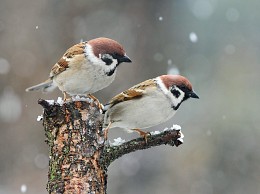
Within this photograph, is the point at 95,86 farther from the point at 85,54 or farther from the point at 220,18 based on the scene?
the point at 220,18

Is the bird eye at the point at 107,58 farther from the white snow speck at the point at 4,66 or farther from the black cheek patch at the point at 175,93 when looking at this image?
the white snow speck at the point at 4,66

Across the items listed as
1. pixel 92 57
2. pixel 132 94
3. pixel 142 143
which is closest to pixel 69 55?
pixel 92 57

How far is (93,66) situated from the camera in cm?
395

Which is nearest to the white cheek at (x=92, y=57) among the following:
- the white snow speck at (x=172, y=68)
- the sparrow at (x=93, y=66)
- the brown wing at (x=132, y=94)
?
the sparrow at (x=93, y=66)

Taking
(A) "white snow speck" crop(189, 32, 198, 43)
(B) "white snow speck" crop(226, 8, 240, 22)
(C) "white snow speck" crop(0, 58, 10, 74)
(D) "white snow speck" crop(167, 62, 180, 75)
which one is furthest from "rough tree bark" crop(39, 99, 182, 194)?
(B) "white snow speck" crop(226, 8, 240, 22)

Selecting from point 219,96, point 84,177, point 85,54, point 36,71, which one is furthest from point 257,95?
point 84,177

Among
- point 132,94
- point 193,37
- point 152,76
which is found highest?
point 193,37

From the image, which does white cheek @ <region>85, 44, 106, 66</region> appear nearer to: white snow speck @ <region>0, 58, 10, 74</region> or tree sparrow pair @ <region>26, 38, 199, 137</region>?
tree sparrow pair @ <region>26, 38, 199, 137</region>

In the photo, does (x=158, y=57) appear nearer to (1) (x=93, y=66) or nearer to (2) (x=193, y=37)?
(2) (x=193, y=37)

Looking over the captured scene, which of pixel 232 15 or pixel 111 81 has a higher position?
pixel 232 15

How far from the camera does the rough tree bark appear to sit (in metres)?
3.10

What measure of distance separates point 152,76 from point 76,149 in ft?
21.9

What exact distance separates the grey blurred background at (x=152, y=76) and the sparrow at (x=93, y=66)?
4.93 metres

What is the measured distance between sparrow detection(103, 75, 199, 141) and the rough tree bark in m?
0.67
